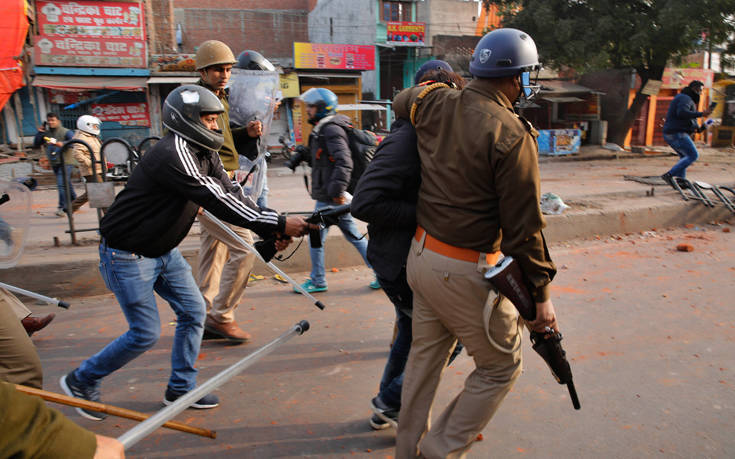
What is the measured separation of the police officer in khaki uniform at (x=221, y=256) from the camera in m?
3.91

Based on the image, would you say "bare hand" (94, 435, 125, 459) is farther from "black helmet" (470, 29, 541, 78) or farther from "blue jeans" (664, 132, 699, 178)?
"blue jeans" (664, 132, 699, 178)

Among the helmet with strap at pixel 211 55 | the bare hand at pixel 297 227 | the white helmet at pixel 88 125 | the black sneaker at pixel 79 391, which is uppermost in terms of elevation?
the helmet with strap at pixel 211 55

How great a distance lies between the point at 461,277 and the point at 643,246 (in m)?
5.60

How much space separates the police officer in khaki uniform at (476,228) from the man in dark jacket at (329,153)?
7.25 ft

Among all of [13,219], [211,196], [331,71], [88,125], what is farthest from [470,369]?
[331,71]

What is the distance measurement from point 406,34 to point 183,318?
2497 cm

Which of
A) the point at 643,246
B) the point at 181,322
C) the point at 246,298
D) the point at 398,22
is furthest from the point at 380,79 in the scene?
the point at 181,322

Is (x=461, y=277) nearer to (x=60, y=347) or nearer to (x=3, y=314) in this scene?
(x=3, y=314)

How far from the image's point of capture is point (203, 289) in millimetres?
4102

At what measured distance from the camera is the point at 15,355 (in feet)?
7.32

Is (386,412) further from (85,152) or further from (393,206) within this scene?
(85,152)

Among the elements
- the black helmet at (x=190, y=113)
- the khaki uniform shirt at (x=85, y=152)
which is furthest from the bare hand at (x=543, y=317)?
the khaki uniform shirt at (x=85, y=152)

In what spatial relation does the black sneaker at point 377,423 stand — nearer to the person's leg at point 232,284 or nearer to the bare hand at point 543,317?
the bare hand at point 543,317

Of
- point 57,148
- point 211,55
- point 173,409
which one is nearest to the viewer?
point 173,409
